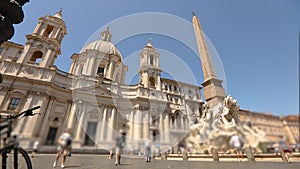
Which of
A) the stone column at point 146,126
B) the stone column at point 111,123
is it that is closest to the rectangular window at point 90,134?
the stone column at point 111,123

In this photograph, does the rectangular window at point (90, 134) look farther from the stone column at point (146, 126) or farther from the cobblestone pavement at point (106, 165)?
the stone column at point (146, 126)

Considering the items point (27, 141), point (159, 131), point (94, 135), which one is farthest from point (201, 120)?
point (27, 141)

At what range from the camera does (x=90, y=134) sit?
1525 millimetres

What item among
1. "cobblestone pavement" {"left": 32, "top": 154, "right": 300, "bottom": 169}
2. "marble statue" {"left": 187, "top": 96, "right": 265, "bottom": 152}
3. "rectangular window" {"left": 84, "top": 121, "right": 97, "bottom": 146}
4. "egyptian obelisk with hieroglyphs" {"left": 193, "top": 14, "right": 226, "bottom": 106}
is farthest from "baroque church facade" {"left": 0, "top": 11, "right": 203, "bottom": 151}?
"egyptian obelisk with hieroglyphs" {"left": 193, "top": 14, "right": 226, "bottom": 106}

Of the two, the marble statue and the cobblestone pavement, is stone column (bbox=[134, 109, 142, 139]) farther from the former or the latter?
the marble statue

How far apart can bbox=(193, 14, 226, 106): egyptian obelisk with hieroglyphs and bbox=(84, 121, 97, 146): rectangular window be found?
821 centimetres

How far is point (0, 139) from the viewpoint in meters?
1.10

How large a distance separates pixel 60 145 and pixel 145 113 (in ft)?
7.31

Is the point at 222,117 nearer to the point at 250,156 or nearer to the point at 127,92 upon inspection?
the point at 250,156

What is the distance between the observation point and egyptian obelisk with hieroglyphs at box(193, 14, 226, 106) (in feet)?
28.5

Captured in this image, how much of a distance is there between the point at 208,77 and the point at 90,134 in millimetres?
9970

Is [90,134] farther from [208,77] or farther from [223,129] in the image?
[208,77]

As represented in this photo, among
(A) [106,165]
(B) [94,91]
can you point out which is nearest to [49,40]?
(B) [94,91]

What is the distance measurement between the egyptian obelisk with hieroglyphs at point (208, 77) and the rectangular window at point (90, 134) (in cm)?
821
